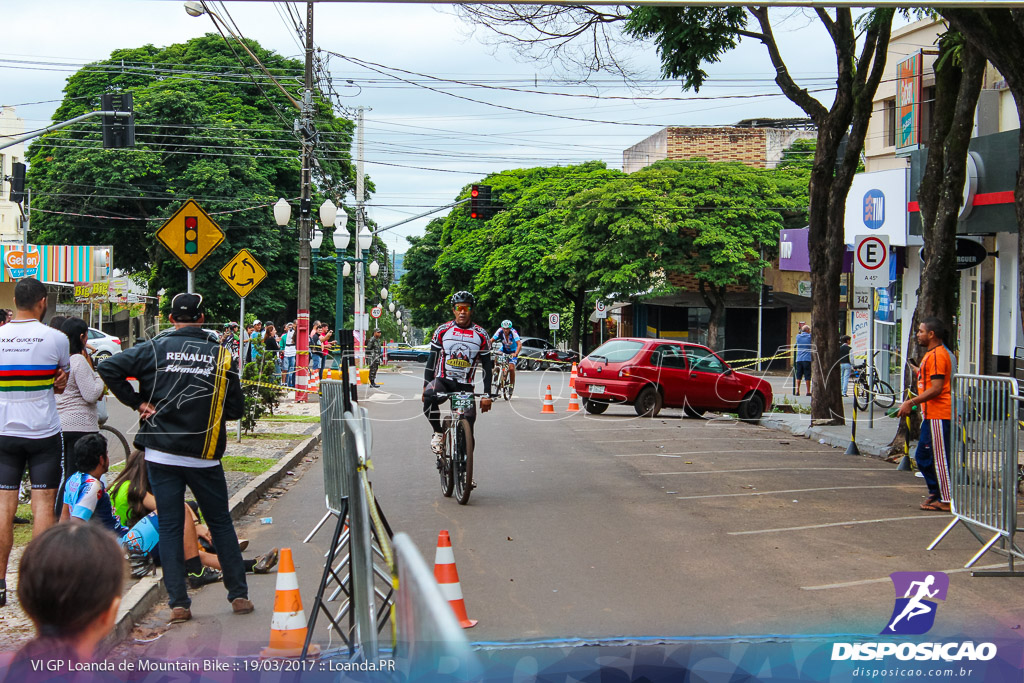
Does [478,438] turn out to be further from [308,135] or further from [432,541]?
[308,135]

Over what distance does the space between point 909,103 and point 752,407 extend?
7.16 m

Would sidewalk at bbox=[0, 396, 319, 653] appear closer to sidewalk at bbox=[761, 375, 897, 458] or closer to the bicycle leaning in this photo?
sidewalk at bbox=[761, 375, 897, 458]

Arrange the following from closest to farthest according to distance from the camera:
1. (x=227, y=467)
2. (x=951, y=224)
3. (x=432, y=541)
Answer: (x=432, y=541) → (x=227, y=467) → (x=951, y=224)

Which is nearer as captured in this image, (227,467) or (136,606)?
(136,606)

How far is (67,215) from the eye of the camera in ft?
129

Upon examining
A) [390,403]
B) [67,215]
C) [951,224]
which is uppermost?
[67,215]

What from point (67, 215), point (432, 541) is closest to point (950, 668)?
point (432, 541)

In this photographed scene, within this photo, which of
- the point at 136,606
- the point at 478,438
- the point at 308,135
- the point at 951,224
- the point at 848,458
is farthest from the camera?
the point at 308,135

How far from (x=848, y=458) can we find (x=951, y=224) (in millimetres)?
3610

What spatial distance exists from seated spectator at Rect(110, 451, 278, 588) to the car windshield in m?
13.6

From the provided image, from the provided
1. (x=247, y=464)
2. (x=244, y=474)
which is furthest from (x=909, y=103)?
(x=244, y=474)

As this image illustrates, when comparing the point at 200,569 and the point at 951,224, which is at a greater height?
the point at 951,224

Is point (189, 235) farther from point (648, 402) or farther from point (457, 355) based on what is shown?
point (648, 402)

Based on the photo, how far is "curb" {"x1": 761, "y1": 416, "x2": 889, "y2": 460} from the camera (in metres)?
15.0
